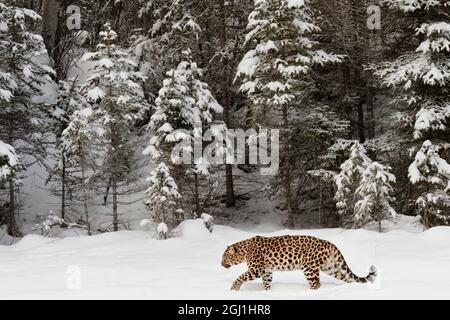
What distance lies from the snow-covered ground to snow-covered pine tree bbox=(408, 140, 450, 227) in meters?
1.65

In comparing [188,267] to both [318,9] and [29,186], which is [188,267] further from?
[29,186]

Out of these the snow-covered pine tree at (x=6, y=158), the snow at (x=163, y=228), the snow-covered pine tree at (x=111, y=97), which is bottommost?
the snow at (x=163, y=228)

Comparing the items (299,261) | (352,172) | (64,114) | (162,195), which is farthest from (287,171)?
(299,261)

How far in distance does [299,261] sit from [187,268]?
10.7ft

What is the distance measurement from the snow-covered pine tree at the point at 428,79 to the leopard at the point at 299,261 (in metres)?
7.75

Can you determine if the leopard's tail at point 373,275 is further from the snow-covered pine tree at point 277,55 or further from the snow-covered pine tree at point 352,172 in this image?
the snow-covered pine tree at point 277,55

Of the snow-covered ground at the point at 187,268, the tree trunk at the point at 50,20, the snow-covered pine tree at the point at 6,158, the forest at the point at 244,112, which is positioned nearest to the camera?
the snow-covered ground at the point at 187,268

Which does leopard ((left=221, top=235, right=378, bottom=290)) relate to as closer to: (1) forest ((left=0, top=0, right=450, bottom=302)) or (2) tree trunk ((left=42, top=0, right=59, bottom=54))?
(1) forest ((left=0, top=0, right=450, bottom=302))

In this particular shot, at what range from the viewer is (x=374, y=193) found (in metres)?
14.9

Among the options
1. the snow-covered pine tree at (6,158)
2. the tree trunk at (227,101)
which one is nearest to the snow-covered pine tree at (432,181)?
the tree trunk at (227,101)

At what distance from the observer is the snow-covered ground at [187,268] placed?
751cm

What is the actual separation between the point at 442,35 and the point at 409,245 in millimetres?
7165

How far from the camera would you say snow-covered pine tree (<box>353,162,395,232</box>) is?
582 inches
